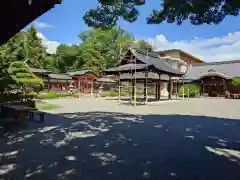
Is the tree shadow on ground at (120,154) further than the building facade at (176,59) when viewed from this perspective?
No

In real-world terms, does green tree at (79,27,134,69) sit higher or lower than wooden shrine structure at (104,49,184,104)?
higher

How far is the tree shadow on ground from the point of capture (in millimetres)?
3715

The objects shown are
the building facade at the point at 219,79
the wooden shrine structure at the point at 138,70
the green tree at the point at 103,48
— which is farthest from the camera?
the green tree at the point at 103,48

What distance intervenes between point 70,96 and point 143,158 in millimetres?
27122

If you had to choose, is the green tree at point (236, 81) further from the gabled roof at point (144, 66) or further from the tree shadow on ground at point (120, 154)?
the tree shadow on ground at point (120, 154)

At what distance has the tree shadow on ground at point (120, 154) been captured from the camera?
3.71 m

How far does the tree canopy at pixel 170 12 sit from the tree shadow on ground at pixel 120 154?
2.68 m

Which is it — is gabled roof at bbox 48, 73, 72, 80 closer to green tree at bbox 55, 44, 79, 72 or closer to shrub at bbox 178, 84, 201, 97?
green tree at bbox 55, 44, 79, 72

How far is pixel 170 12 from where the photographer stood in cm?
388

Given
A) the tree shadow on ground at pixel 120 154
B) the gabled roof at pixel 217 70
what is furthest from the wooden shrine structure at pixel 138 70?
the tree shadow on ground at pixel 120 154

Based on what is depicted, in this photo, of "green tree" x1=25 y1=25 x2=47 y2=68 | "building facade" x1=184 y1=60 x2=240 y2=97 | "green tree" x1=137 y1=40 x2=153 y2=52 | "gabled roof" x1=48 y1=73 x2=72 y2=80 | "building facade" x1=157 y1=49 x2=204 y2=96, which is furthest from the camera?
"green tree" x1=137 y1=40 x2=153 y2=52

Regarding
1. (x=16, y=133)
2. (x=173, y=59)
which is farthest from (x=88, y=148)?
(x=173, y=59)

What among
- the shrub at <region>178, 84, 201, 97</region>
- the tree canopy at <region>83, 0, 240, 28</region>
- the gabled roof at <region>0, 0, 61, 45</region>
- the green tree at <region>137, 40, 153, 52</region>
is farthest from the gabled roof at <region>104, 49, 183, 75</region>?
the green tree at <region>137, 40, 153, 52</region>

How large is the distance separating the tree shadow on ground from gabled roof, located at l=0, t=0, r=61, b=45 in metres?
2.45
